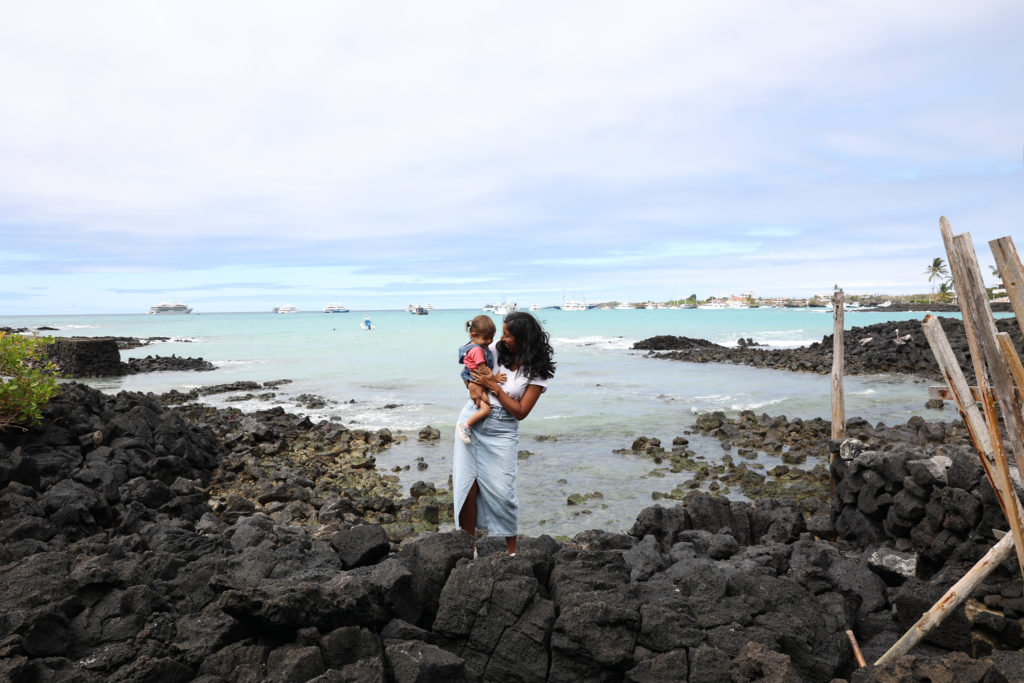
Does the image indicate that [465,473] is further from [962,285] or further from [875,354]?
[875,354]

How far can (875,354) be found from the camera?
101 feet

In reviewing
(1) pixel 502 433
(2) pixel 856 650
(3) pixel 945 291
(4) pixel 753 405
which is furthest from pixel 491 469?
(3) pixel 945 291

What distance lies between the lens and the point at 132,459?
10164 millimetres

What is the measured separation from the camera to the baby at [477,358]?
5.00m

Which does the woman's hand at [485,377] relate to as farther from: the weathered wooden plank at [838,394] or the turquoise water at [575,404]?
the weathered wooden plank at [838,394]

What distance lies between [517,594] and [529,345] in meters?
1.91

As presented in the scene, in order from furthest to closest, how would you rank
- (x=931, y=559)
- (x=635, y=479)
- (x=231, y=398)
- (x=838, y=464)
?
(x=231, y=398) < (x=635, y=479) < (x=838, y=464) < (x=931, y=559)

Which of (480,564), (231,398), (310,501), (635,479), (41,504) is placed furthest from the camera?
(231,398)

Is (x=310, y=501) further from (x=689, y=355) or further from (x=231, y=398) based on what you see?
(x=689, y=355)

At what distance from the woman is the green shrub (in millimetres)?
8052

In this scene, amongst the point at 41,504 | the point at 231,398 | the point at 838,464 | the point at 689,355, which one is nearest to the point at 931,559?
the point at 838,464

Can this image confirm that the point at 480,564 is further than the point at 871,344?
No

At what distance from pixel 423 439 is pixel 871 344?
27.6m

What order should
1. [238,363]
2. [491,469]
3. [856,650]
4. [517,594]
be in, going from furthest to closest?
[238,363] → [491,469] → [856,650] → [517,594]
